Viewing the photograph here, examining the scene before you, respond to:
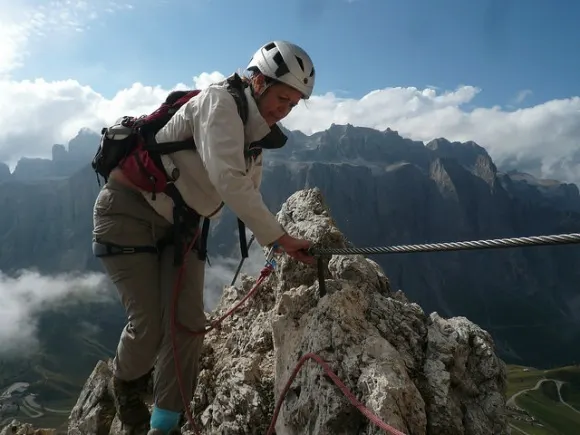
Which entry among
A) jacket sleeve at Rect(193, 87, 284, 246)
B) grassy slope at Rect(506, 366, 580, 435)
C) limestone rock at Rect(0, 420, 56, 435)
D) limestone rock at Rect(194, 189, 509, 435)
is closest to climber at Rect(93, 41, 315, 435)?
jacket sleeve at Rect(193, 87, 284, 246)

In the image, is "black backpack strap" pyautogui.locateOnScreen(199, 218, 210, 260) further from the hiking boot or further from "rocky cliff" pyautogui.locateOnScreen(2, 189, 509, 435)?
the hiking boot

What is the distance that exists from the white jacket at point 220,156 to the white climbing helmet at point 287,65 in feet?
1.36

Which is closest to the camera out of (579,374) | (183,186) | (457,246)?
(457,246)

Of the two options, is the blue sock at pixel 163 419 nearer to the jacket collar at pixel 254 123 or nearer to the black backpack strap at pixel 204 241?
the black backpack strap at pixel 204 241

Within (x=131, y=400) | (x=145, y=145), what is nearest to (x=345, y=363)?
(x=145, y=145)

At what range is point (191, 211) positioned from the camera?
261 inches

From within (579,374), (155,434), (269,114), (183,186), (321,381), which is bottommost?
(579,374)

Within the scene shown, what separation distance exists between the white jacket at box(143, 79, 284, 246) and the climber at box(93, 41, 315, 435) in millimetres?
12

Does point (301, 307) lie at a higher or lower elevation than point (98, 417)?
higher

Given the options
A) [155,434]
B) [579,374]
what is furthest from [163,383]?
[579,374]

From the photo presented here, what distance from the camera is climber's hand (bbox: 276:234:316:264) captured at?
5.75 meters

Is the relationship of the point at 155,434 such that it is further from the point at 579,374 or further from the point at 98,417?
the point at 579,374

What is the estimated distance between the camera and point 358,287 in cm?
781

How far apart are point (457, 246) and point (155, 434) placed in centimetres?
522
